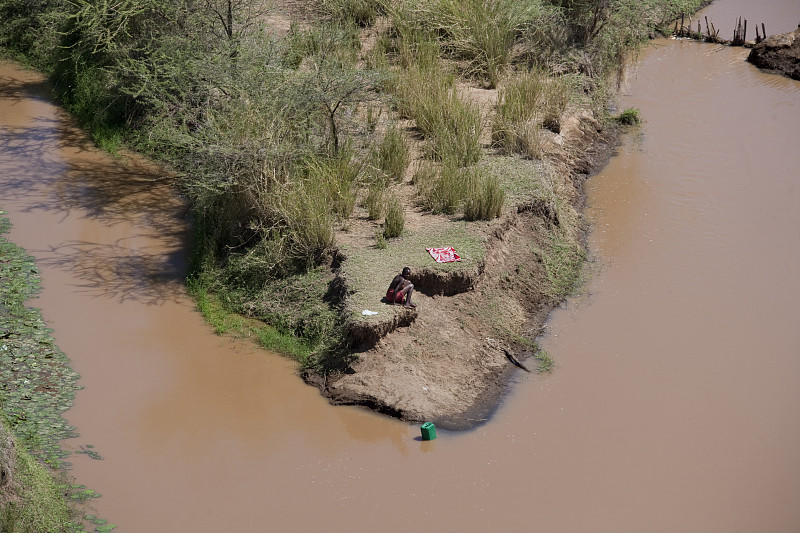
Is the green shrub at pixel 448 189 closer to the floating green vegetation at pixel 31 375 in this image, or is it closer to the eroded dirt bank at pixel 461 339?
the eroded dirt bank at pixel 461 339

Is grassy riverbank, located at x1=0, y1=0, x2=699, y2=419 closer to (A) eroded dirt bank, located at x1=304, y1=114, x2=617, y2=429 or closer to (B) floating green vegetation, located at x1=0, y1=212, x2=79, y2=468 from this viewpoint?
(A) eroded dirt bank, located at x1=304, y1=114, x2=617, y2=429

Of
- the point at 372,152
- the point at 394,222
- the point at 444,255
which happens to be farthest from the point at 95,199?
the point at 444,255

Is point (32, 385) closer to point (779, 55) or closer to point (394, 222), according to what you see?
point (394, 222)

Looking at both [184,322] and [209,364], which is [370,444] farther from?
[184,322]

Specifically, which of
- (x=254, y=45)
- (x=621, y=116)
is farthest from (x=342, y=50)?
(x=621, y=116)

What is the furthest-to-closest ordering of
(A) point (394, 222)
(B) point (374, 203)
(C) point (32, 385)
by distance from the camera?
(B) point (374, 203)
(A) point (394, 222)
(C) point (32, 385)

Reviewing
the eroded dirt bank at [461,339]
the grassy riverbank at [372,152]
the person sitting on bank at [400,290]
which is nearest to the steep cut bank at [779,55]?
the grassy riverbank at [372,152]
